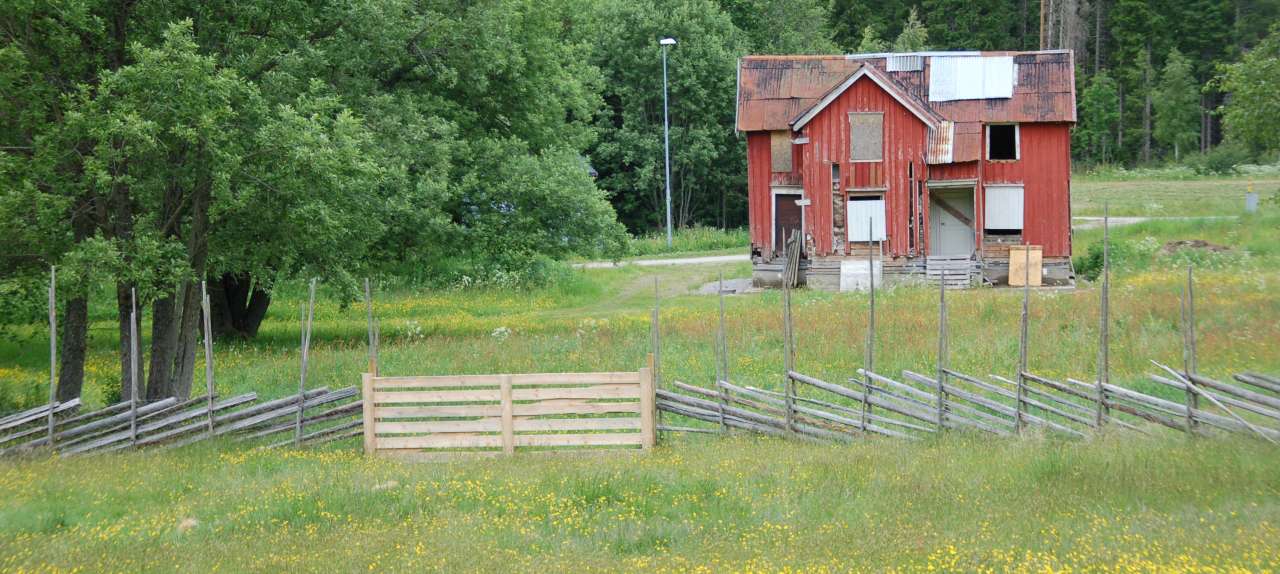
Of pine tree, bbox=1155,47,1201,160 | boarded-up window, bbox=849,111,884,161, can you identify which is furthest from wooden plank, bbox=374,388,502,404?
pine tree, bbox=1155,47,1201,160

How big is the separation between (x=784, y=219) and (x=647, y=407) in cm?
2068

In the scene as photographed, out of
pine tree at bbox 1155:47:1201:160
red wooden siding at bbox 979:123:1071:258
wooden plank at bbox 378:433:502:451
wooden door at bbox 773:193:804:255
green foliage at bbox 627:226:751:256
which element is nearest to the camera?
wooden plank at bbox 378:433:502:451

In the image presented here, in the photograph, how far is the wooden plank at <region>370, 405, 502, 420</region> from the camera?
14.1 metres

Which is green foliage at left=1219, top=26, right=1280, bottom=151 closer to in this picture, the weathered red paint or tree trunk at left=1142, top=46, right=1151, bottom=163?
the weathered red paint

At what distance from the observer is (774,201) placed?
111 ft

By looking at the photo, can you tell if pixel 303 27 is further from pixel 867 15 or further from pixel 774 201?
pixel 867 15

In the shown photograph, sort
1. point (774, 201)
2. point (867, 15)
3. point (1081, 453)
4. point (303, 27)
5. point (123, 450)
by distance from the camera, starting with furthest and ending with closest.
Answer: point (867, 15) → point (774, 201) → point (303, 27) → point (123, 450) → point (1081, 453)

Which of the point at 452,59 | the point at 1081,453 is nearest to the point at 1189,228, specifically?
the point at 452,59

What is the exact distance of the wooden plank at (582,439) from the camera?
1403cm

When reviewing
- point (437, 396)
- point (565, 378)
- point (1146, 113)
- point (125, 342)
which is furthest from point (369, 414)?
point (1146, 113)

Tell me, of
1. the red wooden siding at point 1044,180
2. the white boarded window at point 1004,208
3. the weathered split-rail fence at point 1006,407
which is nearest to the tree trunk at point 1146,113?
the red wooden siding at point 1044,180

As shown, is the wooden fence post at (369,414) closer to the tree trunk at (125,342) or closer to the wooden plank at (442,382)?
the wooden plank at (442,382)

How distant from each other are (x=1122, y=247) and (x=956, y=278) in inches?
203

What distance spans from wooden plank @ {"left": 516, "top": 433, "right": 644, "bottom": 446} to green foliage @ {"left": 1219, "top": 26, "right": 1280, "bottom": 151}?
25.8 meters
